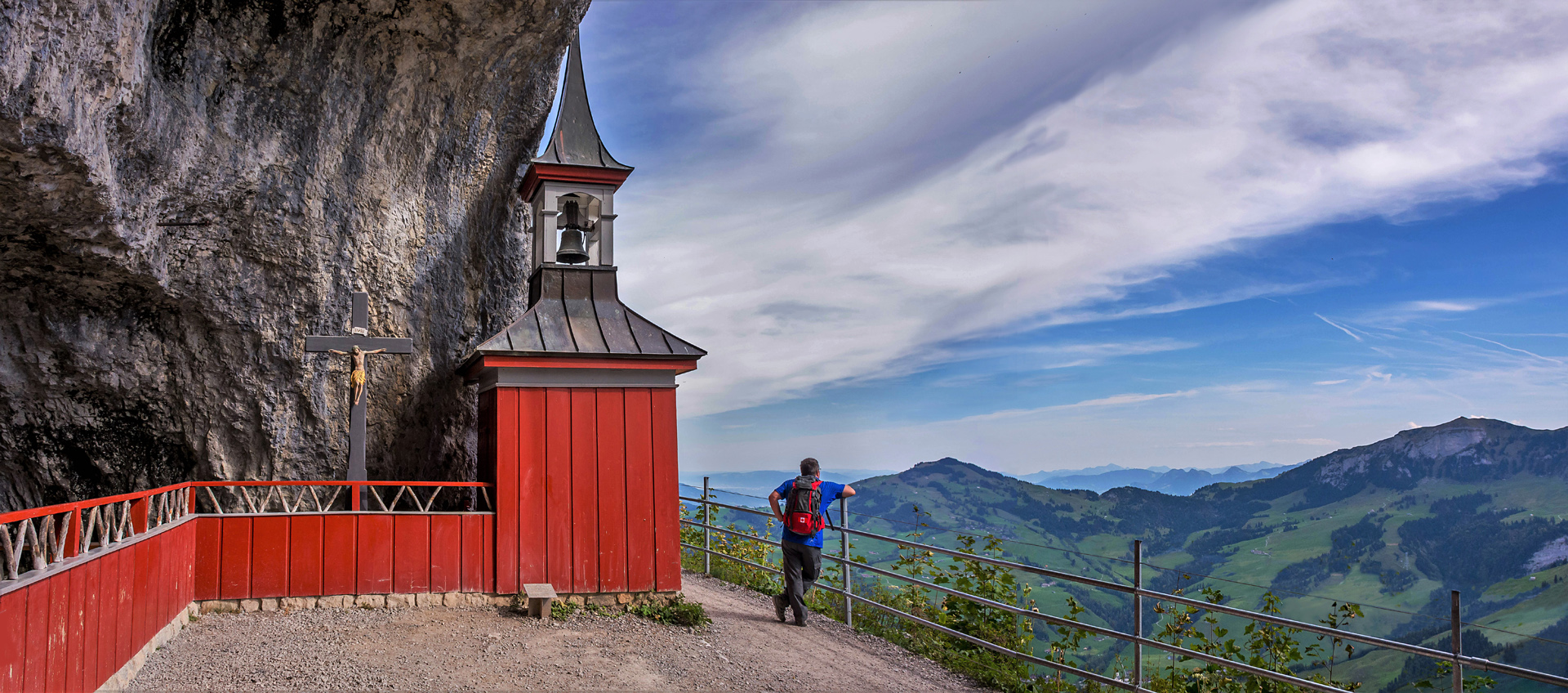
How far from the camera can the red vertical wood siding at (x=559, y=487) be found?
8750mm

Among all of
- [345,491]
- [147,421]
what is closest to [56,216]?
[147,421]

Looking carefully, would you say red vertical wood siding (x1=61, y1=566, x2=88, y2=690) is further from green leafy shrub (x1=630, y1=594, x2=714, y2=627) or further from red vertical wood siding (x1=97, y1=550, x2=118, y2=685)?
green leafy shrub (x1=630, y1=594, x2=714, y2=627)

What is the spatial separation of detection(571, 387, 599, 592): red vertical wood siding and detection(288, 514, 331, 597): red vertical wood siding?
228 centimetres

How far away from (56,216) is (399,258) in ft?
11.3

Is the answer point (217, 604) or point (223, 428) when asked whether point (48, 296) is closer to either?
point (223, 428)

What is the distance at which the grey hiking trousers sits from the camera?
8477mm

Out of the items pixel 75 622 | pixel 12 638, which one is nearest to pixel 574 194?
pixel 75 622

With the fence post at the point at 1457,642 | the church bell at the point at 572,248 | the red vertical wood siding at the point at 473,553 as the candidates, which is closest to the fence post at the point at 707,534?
the church bell at the point at 572,248

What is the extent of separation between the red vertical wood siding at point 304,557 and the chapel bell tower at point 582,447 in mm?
1558

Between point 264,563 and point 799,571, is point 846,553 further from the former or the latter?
point 264,563

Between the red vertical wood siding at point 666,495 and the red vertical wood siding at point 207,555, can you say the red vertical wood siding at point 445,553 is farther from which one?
the red vertical wood siding at point 666,495

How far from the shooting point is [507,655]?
275 inches

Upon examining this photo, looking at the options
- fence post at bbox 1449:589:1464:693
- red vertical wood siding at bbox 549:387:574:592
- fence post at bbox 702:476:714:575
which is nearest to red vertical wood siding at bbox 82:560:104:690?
red vertical wood siding at bbox 549:387:574:592

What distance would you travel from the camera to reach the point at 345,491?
380 inches
